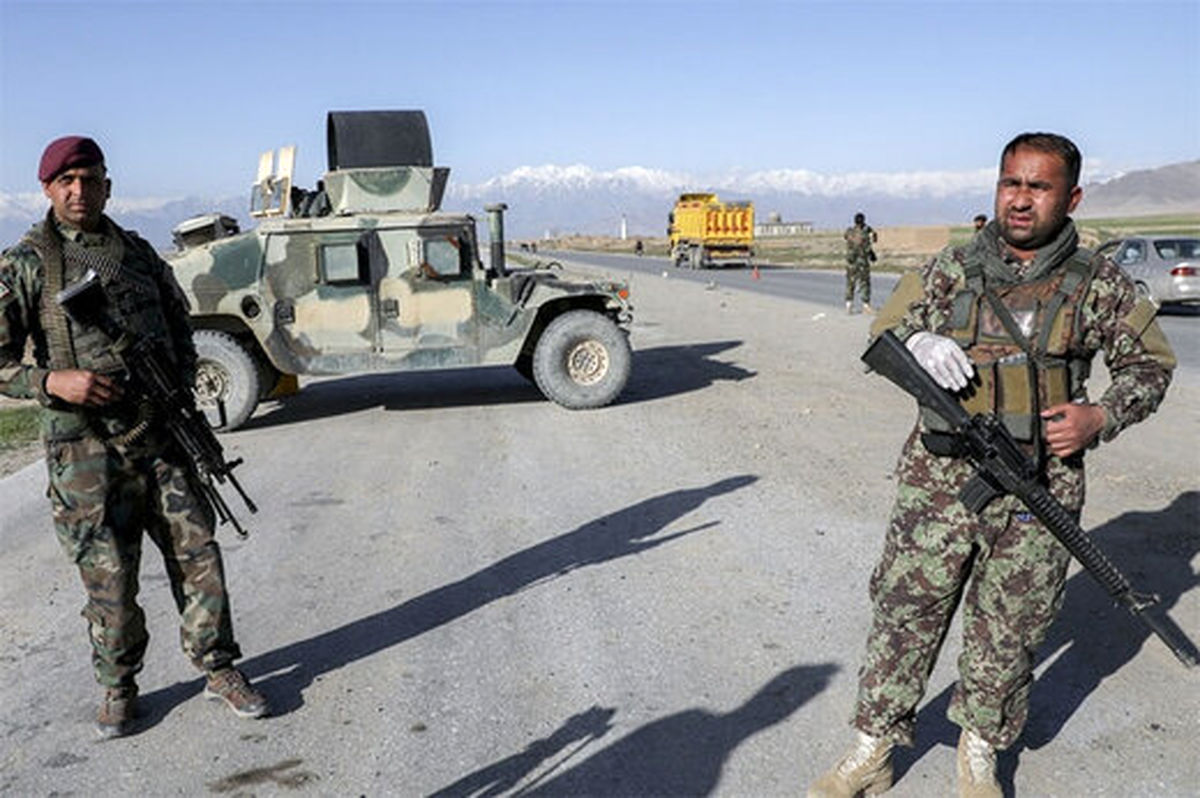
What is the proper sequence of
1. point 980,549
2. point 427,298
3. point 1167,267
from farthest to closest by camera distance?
point 1167,267 → point 427,298 → point 980,549

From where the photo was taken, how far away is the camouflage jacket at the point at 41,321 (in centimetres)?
321

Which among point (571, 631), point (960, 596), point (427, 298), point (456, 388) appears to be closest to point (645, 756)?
point (571, 631)

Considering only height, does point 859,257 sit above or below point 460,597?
above

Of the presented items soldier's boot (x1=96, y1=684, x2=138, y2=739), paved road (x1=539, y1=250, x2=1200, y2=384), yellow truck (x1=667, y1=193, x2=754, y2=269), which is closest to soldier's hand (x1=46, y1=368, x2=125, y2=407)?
soldier's boot (x1=96, y1=684, x2=138, y2=739)

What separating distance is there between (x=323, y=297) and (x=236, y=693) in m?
5.44

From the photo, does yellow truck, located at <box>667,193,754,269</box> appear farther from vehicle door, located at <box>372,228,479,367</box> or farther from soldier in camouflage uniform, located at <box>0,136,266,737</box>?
soldier in camouflage uniform, located at <box>0,136,266,737</box>

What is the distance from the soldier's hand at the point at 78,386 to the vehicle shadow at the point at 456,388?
5.62 meters

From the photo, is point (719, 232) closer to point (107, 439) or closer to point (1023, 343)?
point (107, 439)

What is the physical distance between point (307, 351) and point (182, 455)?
5.10m

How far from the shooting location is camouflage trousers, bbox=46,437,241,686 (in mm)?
3342

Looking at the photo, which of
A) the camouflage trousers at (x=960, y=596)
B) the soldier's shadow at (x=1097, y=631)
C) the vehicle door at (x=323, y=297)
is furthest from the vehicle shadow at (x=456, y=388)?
the camouflage trousers at (x=960, y=596)

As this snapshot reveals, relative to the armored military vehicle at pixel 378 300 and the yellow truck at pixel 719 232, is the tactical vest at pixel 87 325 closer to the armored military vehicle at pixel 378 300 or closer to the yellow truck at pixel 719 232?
the armored military vehicle at pixel 378 300

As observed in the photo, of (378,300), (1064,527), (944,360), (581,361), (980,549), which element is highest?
(944,360)

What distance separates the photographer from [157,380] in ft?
11.0
